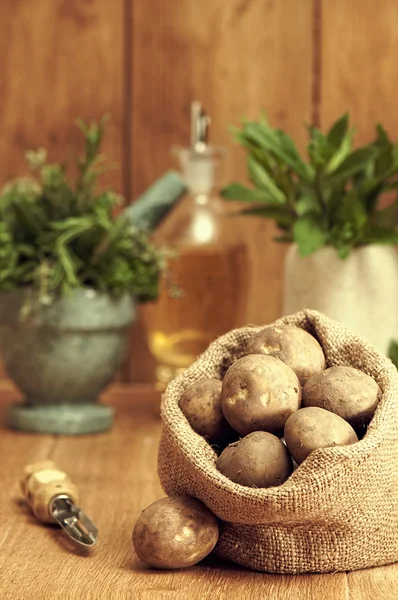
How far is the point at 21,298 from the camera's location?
4.29ft

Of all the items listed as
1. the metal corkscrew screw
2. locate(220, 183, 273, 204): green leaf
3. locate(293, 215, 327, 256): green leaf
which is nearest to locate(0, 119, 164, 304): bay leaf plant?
locate(220, 183, 273, 204): green leaf

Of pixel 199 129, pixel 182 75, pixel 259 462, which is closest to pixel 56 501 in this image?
pixel 259 462

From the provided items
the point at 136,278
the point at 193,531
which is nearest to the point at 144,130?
the point at 136,278

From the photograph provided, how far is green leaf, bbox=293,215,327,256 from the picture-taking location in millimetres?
1194

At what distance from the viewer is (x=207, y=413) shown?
76 centimetres

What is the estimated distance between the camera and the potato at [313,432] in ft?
2.28

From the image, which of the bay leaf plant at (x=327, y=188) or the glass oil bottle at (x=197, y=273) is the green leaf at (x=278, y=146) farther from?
the glass oil bottle at (x=197, y=273)

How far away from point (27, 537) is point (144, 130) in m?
0.96

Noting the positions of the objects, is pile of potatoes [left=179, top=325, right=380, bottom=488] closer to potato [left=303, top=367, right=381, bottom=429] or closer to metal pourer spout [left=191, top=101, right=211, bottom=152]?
potato [left=303, top=367, right=381, bottom=429]

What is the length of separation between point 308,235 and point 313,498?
582 mm

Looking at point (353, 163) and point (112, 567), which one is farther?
point (353, 163)

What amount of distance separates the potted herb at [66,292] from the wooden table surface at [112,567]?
19cm

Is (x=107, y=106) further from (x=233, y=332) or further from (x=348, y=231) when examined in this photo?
(x=233, y=332)

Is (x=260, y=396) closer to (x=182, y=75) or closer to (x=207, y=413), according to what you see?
(x=207, y=413)
